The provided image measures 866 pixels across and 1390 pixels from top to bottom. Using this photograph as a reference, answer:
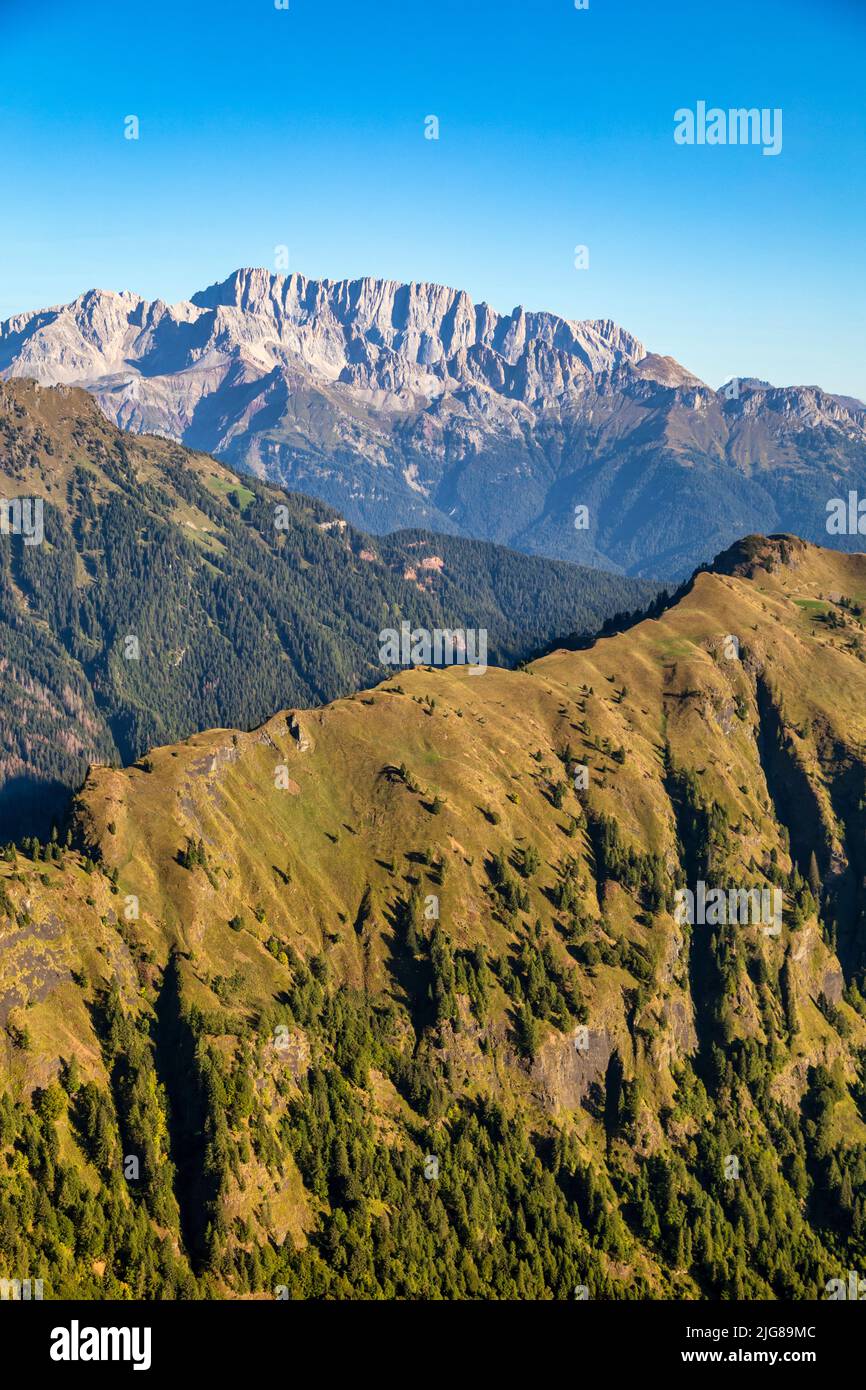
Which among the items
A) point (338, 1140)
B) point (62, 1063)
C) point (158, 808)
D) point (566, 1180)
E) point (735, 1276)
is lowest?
point (735, 1276)

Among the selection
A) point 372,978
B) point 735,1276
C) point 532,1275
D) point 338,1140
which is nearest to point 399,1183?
Result: point 338,1140

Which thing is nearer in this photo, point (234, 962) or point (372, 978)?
point (234, 962)

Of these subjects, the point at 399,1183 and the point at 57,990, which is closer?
the point at 57,990

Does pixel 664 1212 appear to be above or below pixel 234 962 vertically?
below

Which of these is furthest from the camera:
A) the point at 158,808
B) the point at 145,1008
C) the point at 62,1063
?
the point at 158,808

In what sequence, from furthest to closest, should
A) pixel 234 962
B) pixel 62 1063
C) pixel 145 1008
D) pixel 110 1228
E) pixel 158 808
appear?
pixel 158 808 → pixel 234 962 → pixel 145 1008 → pixel 62 1063 → pixel 110 1228

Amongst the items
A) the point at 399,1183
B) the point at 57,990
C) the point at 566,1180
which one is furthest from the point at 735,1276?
the point at 57,990

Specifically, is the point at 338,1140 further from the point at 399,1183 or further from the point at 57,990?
the point at 57,990

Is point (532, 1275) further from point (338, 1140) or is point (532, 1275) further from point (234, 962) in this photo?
point (234, 962)

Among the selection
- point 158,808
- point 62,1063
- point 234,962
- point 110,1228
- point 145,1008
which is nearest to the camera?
point 110,1228
